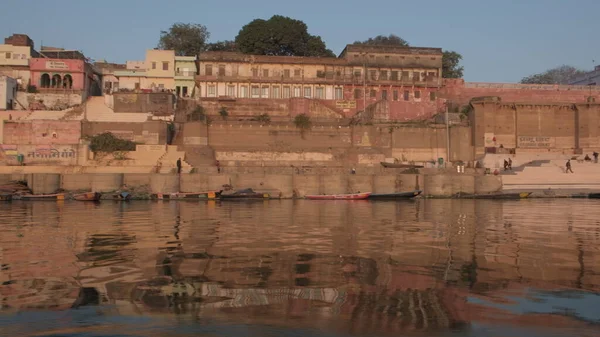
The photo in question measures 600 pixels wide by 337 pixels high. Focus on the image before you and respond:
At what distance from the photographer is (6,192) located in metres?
33.0

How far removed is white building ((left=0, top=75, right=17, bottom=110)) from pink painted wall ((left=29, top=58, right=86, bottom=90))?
222cm

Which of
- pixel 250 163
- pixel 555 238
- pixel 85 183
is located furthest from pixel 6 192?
pixel 555 238

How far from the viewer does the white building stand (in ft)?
141

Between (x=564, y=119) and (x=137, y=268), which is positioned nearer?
(x=137, y=268)

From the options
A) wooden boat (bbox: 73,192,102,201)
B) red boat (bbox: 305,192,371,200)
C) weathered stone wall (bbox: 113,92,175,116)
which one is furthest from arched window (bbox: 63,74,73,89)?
red boat (bbox: 305,192,371,200)

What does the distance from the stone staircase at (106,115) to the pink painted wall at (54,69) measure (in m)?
3.12

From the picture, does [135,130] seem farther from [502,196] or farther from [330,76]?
[502,196]

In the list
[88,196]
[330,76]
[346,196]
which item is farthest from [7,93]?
[346,196]

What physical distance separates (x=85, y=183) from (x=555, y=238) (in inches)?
1151

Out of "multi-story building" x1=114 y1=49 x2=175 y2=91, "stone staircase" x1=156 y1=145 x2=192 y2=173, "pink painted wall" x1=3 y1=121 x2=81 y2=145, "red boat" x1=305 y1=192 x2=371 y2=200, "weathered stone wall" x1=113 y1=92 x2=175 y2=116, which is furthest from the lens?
"multi-story building" x1=114 y1=49 x2=175 y2=91

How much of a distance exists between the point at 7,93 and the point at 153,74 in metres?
11.8

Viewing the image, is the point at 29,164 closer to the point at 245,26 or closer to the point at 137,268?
the point at 245,26

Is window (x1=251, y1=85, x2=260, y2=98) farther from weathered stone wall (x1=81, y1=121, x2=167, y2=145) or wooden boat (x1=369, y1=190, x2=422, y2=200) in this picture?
wooden boat (x1=369, y1=190, x2=422, y2=200)

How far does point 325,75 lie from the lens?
162 ft
